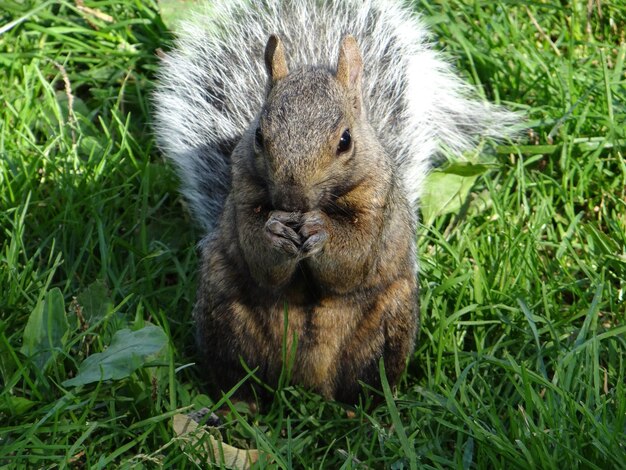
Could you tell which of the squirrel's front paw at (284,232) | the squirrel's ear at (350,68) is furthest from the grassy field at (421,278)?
the squirrel's ear at (350,68)

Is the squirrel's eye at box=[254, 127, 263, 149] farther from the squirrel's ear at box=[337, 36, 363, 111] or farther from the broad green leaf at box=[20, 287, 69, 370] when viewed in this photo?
the broad green leaf at box=[20, 287, 69, 370]

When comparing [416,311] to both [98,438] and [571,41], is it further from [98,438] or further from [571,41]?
[571,41]

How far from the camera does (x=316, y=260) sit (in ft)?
7.46

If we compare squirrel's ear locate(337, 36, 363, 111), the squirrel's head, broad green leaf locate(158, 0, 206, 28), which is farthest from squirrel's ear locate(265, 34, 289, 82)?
broad green leaf locate(158, 0, 206, 28)

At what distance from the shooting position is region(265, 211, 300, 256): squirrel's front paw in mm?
2167

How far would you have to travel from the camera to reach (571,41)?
3.38m

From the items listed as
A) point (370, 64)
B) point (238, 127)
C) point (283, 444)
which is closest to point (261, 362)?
point (283, 444)

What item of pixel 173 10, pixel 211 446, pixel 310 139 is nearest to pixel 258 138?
pixel 310 139

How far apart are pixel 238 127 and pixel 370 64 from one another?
483mm

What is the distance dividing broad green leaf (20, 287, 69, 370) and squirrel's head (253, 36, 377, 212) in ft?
1.99

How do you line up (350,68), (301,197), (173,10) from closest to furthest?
(301,197), (350,68), (173,10)

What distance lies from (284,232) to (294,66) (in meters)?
0.83

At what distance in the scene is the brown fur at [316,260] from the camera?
2.18m

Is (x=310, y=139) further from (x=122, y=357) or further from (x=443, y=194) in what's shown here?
(x=443, y=194)
